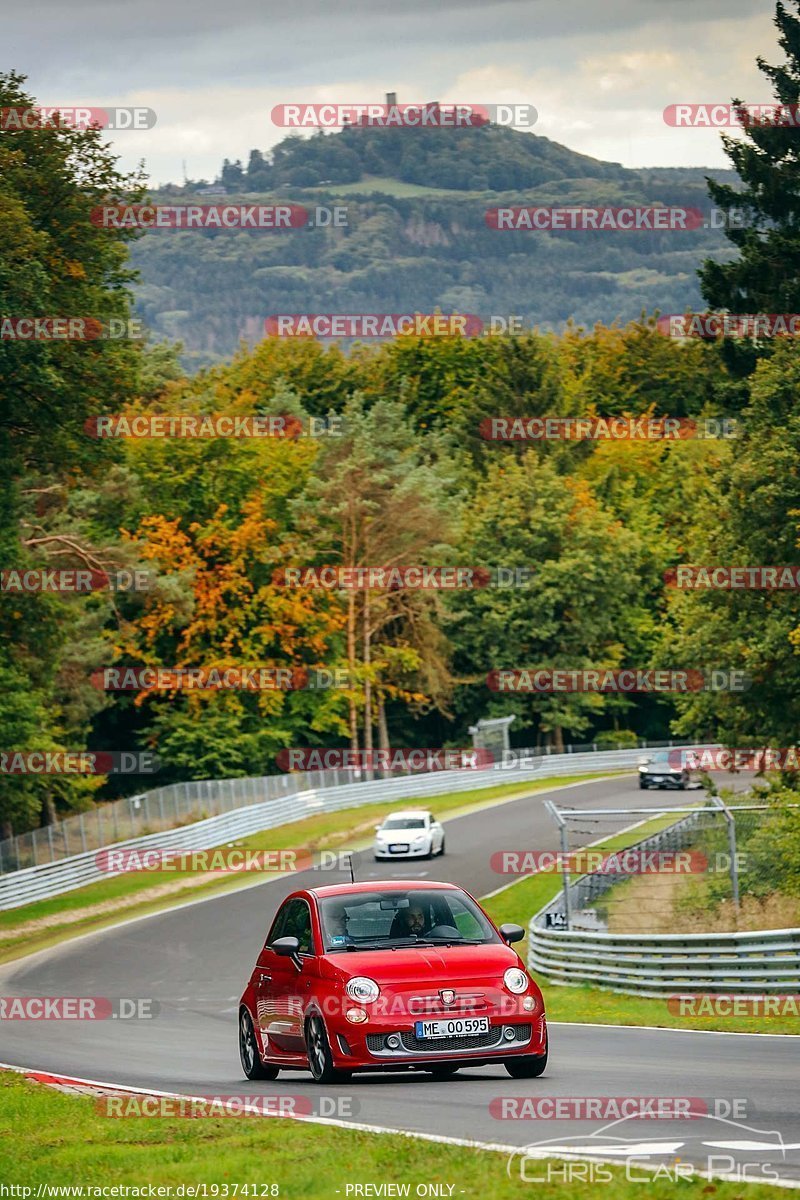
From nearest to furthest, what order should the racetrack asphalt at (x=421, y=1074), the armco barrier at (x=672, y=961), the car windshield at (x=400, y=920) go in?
the racetrack asphalt at (x=421, y=1074), the car windshield at (x=400, y=920), the armco barrier at (x=672, y=961)

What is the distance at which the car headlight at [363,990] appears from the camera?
40.7ft

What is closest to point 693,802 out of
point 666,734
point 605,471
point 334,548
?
point 334,548

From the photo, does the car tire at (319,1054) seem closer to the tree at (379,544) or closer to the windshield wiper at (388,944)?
the windshield wiper at (388,944)

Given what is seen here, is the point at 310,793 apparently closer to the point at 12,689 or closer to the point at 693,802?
the point at 693,802

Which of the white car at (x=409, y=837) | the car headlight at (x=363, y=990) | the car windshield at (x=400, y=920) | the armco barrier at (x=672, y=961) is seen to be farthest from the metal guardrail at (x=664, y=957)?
the white car at (x=409, y=837)

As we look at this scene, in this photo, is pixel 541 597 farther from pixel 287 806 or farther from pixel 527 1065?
pixel 527 1065

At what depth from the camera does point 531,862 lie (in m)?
48.6

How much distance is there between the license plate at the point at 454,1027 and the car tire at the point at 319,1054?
680 mm

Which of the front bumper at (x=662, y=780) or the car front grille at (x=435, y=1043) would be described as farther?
the front bumper at (x=662, y=780)

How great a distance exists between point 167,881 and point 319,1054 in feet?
124

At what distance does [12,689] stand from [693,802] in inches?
908

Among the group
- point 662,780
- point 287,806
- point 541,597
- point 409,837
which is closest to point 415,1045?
point 409,837

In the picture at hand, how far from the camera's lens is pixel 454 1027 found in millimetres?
12359

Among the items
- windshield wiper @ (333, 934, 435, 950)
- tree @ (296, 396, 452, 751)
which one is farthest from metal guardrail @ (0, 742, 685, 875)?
windshield wiper @ (333, 934, 435, 950)
